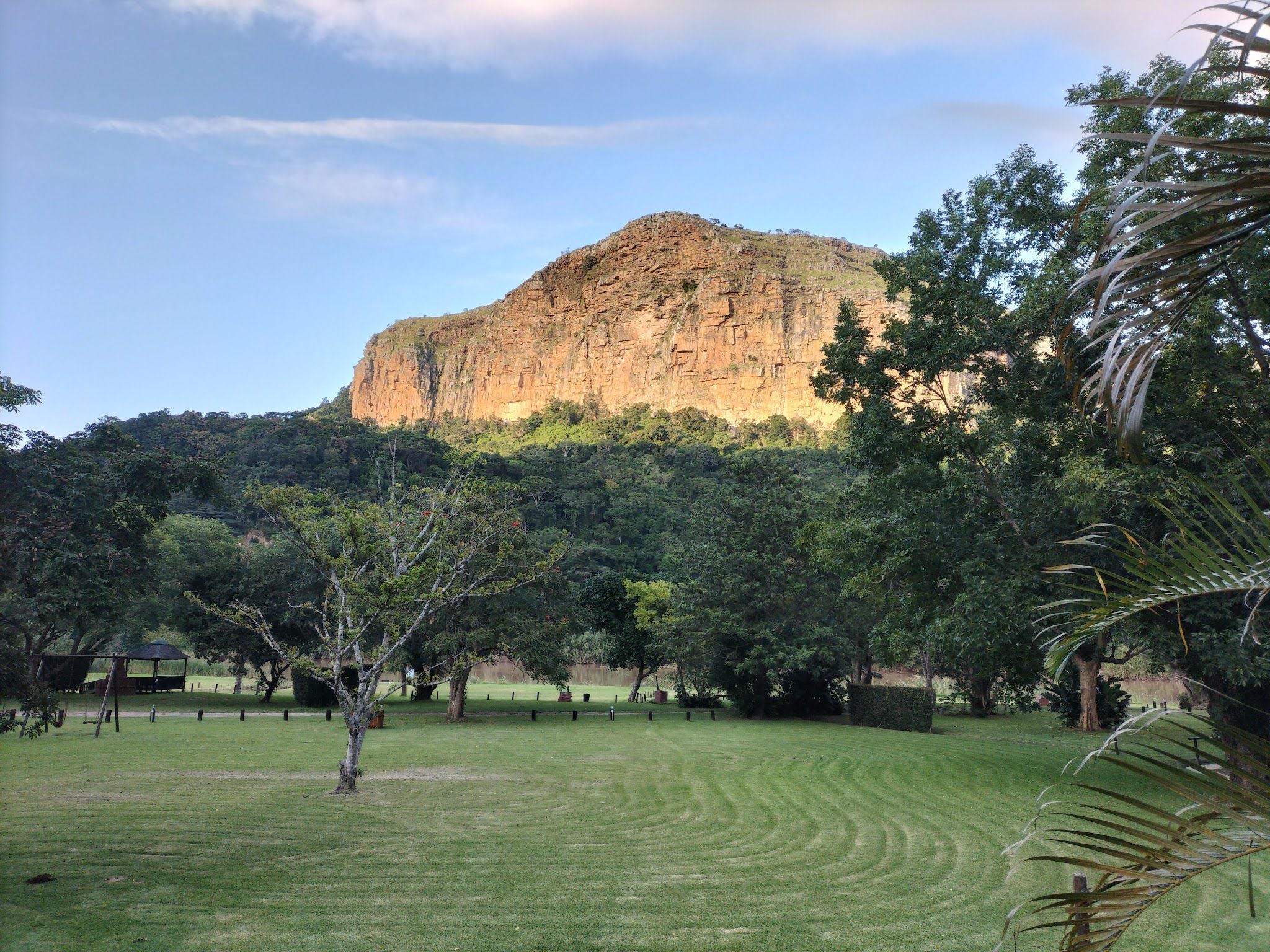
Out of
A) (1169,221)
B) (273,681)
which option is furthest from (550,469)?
(1169,221)

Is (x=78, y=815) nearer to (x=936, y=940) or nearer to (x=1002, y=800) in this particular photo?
(x=936, y=940)

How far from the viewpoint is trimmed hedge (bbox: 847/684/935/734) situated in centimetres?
2606

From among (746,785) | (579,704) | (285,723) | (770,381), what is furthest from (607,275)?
(746,785)

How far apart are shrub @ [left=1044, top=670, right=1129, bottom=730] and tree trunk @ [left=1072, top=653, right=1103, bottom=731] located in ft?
1.02

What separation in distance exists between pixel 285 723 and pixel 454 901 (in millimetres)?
19376

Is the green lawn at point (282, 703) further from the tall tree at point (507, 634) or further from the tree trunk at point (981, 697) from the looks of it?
the tree trunk at point (981, 697)

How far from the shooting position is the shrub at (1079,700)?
2642cm

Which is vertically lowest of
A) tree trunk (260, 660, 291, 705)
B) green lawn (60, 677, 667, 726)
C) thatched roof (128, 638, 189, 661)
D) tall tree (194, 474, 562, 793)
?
green lawn (60, 677, 667, 726)

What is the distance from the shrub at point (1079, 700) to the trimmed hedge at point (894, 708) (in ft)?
13.3

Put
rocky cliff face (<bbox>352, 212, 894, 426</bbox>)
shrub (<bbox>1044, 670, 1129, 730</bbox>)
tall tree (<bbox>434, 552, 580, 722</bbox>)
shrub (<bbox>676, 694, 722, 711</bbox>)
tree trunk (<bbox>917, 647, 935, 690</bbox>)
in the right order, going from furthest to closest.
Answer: rocky cliff face (<bbox>352, 212, 894, 426</bbox>) → shrub (<bbox>676, 694, 722, 711</bbox>) → tree trunk (<bbox>917, 647, 935, 690</bbox>) → tall tree (<bbox>434, 552, 580, 722</bbox>) → shrub (<bbox>1044, 670, 1129, 730</bbox>)

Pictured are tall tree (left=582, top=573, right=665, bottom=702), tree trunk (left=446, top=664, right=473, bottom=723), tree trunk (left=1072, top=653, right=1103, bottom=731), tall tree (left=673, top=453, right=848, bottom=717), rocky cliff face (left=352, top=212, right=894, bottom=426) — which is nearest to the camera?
tree trunk (left=1072, top=653, right=1103, bottom=731)

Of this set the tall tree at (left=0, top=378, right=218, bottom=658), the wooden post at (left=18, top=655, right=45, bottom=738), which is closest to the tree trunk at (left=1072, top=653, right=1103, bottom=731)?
the wooden post at (left=18, top=655, right=45, bottom=738)

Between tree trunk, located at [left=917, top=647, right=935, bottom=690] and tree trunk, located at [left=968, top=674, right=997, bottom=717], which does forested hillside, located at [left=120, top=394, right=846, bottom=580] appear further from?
tree trunk, located at [left=968, top=674, right=997, bottom=717]

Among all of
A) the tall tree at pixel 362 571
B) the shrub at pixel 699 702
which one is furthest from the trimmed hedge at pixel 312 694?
the tall tree at pixel 362 571
